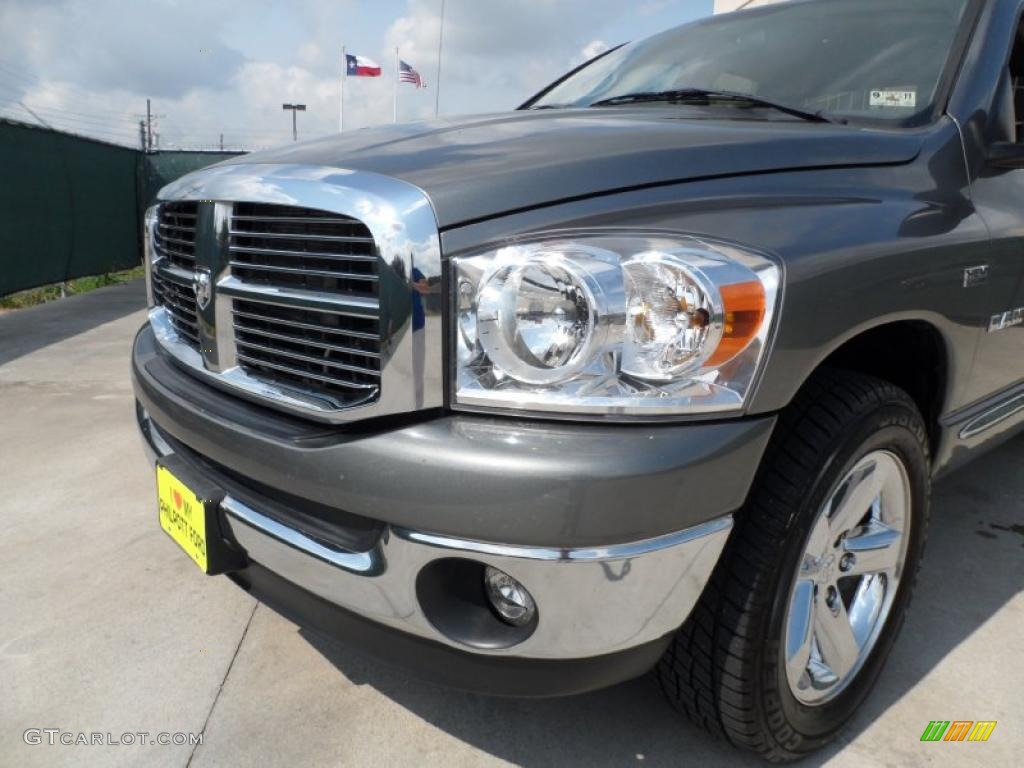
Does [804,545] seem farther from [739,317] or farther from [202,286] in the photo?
[202,286]

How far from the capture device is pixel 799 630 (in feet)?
5.52

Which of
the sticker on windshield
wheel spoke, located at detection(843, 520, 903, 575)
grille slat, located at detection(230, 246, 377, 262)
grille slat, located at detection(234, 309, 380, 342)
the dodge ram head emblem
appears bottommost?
wheel spoke, located at detection(843, 520, 903, 575)

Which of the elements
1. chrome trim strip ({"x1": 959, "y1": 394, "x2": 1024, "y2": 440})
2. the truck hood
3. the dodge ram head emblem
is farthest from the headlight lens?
chrome trim strip ({"x1": 959, "y1": 394, "x2": 1024, "y2": 440})

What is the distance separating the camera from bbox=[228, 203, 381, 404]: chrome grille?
1423 mm

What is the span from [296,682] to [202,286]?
3.39ft

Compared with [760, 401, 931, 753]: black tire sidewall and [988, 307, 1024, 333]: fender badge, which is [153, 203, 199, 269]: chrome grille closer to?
[760, 401, 931, 753]: black tire sidewall

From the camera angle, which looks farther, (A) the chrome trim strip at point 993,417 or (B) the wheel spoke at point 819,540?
(A) the chrome trim strip at point 993,417

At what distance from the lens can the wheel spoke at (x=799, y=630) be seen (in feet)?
5.44

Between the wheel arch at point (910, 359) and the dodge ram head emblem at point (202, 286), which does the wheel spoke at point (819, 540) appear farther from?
the dodge ram head emblem at point (202, 286)

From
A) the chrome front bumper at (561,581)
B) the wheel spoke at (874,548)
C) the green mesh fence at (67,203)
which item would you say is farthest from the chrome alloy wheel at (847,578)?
the green mesh fence at (67,203)

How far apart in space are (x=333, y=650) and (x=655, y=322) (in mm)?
1380

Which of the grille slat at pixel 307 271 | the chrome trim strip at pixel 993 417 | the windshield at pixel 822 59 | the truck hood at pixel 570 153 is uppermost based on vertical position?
the windshield at pixel 822 59

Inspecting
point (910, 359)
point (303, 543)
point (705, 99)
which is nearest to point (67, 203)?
point (705, 99)

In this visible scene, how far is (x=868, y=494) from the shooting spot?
1764 mm
